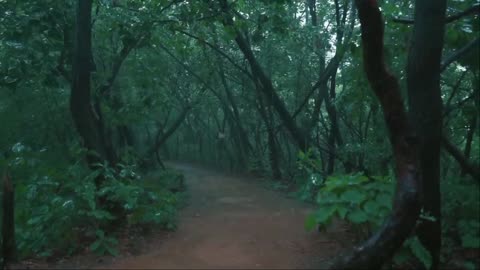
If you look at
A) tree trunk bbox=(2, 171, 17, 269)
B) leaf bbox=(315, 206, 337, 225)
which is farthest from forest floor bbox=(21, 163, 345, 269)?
leaf bbox=(315, 206, 337, 225)

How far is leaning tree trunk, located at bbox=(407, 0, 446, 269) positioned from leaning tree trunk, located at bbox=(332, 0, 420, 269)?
0.53 metres

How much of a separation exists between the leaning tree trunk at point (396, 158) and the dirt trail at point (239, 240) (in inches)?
65.4

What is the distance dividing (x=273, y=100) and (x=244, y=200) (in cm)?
312

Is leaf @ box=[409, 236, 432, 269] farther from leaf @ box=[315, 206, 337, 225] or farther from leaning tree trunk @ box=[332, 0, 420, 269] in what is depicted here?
leaf @ box=[315, 206, 337, 225]

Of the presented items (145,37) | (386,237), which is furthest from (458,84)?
(145,37)

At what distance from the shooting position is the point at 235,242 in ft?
24.9

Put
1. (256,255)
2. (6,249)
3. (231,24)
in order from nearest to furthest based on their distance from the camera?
(6,249), (256,255), (231,24)

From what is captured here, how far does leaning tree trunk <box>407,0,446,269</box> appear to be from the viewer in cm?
541

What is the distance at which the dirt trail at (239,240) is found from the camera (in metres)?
6.52

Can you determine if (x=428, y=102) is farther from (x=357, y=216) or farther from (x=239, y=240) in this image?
(x=239, y=240)

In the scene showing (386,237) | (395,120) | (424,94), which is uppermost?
(424,94)

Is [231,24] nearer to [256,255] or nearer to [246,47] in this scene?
[246,47]

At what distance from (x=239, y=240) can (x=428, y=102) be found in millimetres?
3772

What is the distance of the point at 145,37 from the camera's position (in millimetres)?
10242
